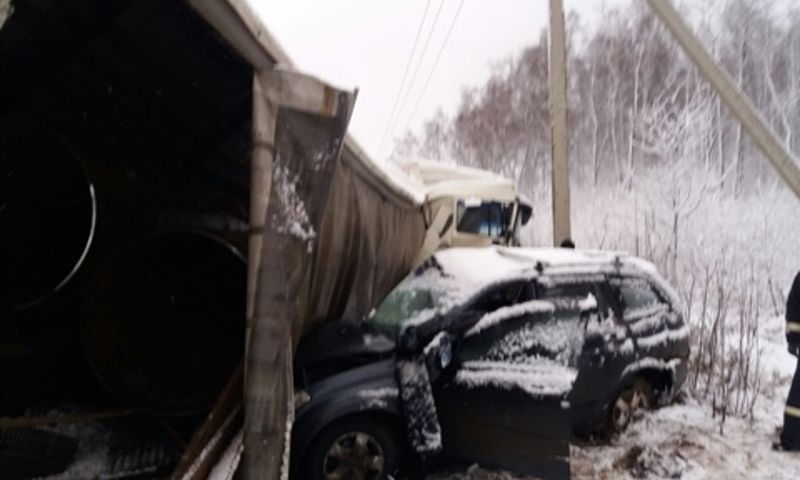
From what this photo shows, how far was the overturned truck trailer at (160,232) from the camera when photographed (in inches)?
108

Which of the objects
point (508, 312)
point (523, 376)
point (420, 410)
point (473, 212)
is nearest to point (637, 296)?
point (508, 312)

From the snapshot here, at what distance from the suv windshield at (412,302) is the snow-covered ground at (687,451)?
1.26 metres

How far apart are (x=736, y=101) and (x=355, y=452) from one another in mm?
6554

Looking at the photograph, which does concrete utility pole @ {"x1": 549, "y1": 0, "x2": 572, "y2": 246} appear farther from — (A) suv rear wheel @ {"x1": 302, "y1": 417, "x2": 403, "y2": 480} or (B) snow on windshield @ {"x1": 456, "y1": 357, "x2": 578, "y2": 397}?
(A) suv rear wheel @ {"x1": 302, "y1": 417, "x2": 403, "y2": 480}

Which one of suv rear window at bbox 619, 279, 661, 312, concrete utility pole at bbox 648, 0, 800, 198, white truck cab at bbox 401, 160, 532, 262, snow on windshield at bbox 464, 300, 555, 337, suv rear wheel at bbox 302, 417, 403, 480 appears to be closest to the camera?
suv rear wheel at bbox 302, 417, 403, 480

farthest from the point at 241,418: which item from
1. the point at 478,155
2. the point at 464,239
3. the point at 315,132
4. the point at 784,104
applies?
the point at 478,155

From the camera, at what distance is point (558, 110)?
9.34 metres

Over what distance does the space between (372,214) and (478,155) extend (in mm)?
25598

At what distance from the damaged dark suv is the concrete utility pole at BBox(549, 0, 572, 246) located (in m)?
4.28

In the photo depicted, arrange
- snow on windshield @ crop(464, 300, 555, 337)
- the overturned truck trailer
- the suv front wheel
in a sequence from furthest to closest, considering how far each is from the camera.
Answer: the suv front wheel → snow on windshield @ crop(464, 300, 555, 337) → the overturned truck trailer

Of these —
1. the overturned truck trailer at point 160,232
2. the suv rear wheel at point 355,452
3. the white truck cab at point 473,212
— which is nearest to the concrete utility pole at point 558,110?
the white truck cab at point 473,212

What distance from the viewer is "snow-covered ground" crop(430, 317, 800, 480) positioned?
4.25 meters

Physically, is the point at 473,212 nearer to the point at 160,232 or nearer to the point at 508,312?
the point at 508,312

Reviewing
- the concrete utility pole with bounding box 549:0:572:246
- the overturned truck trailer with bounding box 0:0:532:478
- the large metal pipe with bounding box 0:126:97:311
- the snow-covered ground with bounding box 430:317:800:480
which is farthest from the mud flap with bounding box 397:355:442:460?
the concrete utility pole with bounding box 549:0:572:246
